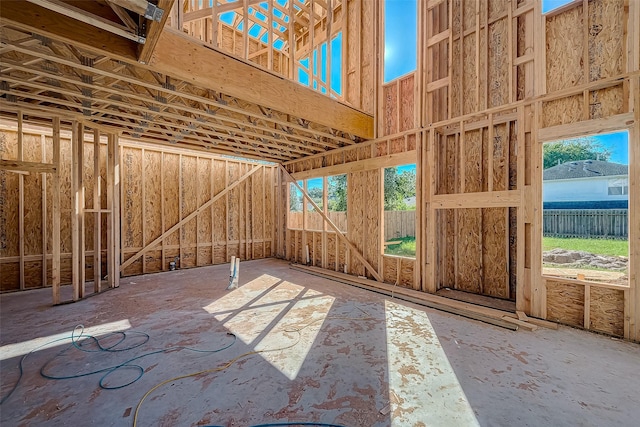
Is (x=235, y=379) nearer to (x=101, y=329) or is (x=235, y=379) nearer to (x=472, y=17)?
(x=101, y=329)

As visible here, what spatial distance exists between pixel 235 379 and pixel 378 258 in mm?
4896

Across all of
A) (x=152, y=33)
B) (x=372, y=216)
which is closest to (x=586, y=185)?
(x=372, y=216)

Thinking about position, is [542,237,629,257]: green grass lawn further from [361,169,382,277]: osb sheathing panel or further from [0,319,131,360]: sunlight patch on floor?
[0,319,131,360]: sunlight patch on floor

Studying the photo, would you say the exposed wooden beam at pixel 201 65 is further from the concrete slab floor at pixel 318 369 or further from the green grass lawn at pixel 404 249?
the green grass lawn at pixel 404 249

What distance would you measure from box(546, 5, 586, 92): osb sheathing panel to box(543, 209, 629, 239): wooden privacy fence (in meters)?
8.42

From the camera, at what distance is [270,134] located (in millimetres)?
7000

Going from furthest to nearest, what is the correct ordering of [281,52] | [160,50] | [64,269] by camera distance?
[281,52] < [64,269] < [160,50]

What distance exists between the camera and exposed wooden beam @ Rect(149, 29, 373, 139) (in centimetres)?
380

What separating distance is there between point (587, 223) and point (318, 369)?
15.1 metres

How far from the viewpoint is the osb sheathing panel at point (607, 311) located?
3859 mm

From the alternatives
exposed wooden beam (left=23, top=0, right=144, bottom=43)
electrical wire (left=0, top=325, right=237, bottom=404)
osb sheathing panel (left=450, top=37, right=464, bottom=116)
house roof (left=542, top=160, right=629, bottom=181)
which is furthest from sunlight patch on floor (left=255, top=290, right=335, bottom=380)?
house roof (left=542, top=160, right=629, bottom=181)

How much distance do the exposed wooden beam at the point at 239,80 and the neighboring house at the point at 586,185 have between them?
1559 centimetres

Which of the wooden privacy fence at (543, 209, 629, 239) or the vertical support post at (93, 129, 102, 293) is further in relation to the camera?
the wooden privacy fence at (543, 209, 629, 239)

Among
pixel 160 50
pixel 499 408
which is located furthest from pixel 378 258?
pixel 160 50
